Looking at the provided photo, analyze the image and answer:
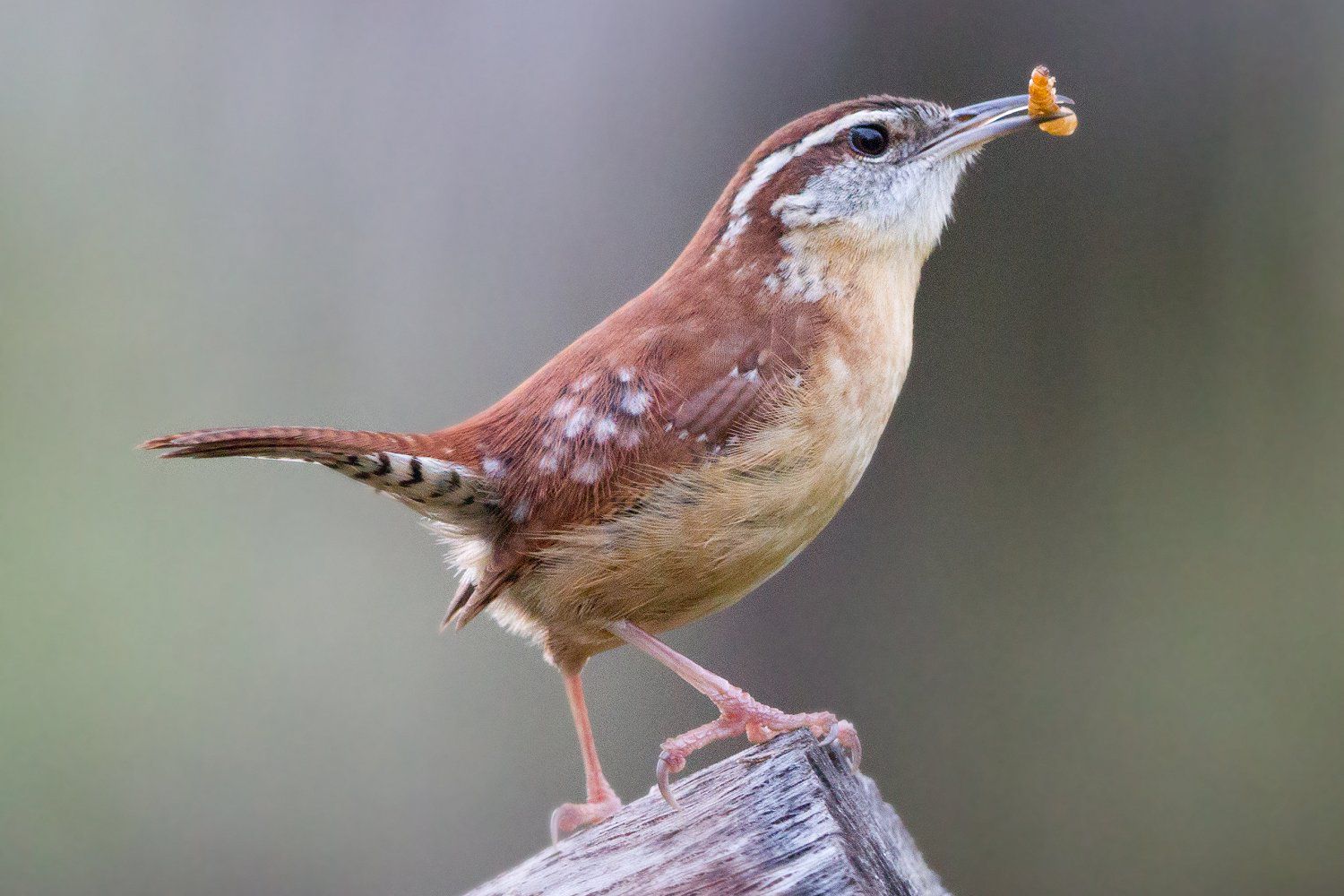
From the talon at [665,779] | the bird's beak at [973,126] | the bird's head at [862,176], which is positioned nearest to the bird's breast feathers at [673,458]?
the bird's head at [862,176]

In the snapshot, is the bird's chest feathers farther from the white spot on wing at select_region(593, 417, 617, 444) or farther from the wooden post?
the wooden post

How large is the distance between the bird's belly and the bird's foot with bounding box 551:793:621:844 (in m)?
0.52

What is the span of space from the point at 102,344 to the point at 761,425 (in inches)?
191

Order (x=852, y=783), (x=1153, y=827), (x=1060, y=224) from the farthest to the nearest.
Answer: (x=1153, y=827), (x=1060, y=224), (x=852, y=783)

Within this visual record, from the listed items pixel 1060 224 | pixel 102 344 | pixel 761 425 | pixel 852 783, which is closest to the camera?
pixel 852 783

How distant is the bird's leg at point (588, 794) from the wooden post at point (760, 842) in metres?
0.70

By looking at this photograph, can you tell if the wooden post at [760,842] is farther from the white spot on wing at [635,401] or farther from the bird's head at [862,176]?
the bird's head at [862,176]

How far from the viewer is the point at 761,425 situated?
115 inches

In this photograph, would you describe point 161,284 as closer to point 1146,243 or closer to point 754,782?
point 1146,243

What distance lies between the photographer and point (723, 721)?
2850 mm

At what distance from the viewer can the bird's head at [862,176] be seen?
3.34 meters

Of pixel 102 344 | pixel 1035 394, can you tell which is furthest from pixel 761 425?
pixel 102 344

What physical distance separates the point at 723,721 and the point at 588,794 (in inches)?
28.8

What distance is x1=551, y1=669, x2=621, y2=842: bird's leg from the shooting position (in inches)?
129
